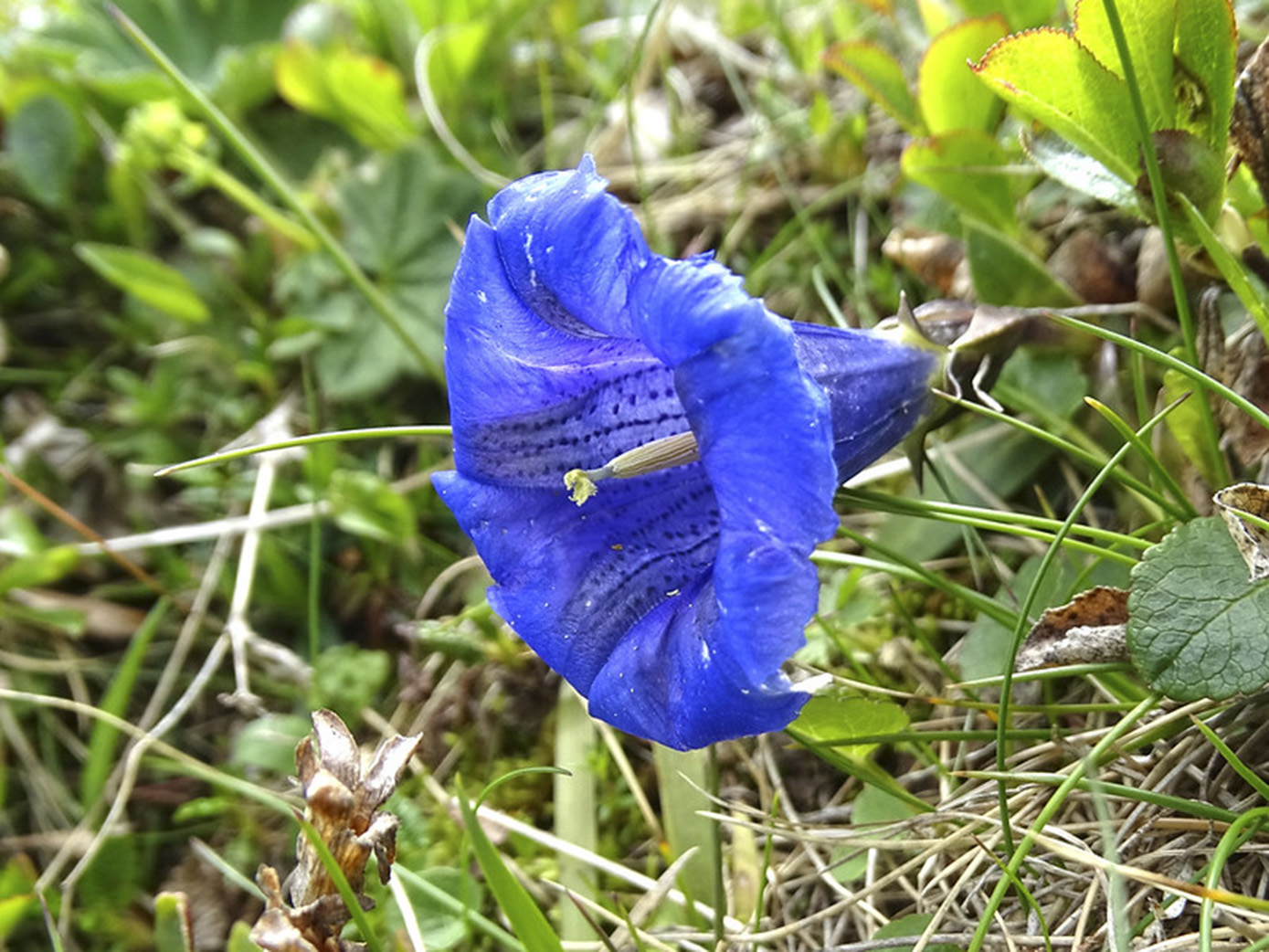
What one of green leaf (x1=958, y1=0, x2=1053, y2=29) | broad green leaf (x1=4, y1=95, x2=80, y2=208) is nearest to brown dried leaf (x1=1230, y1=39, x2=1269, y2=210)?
green leaf (x1=958, y1=0, x2=1053, y2=29)

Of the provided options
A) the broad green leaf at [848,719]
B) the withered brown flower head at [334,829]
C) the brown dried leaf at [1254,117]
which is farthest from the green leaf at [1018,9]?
the withered brown flower head at [334,829]

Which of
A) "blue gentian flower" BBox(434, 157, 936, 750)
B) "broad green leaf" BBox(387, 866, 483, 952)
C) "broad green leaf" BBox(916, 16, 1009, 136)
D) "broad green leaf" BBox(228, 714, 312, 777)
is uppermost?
"broad green leaf" BBox(916, 16, 1009, 136)

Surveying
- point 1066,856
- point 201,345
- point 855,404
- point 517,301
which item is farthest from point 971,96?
point 201,345

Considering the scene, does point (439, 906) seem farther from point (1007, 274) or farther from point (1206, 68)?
point (1206, 68)

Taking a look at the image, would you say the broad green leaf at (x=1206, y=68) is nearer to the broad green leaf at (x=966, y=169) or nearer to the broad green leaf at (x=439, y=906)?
the broad green leaf at (x=966, y=169)

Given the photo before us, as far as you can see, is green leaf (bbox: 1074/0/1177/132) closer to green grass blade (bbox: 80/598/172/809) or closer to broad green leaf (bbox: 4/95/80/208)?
green grass blade (bbox: 80/598/172/809)
